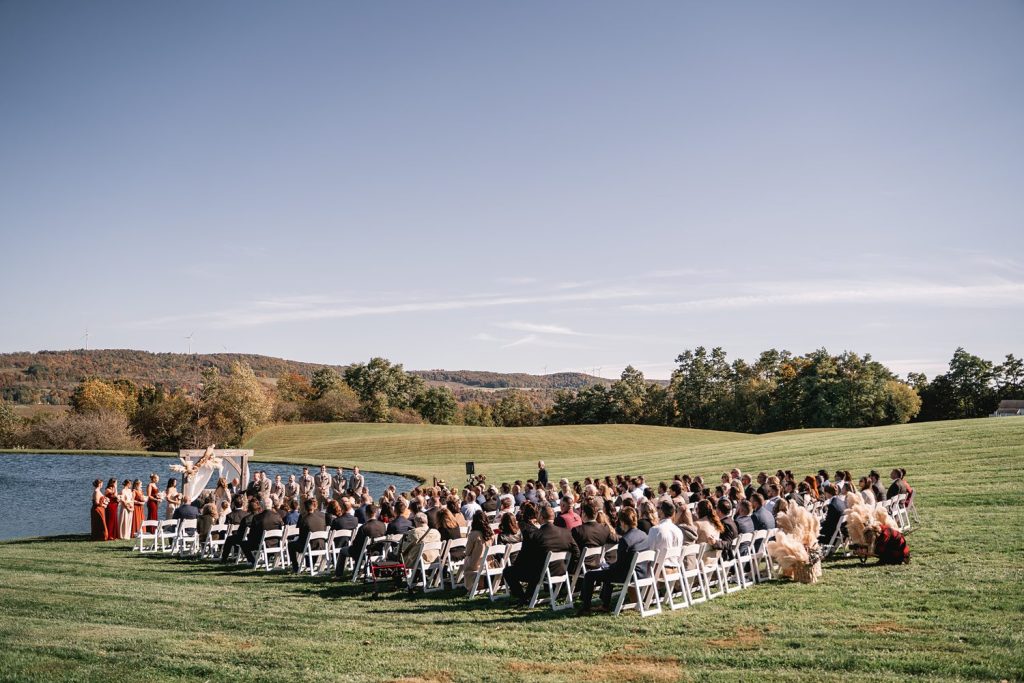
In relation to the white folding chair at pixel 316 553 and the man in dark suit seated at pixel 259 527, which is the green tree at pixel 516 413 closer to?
the man in dark suit seated at pixel 259 527

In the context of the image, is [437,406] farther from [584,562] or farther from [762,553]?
[584,562]

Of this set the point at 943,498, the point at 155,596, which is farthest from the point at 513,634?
the point at 943,498

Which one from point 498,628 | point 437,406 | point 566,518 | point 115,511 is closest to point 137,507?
point 115,511

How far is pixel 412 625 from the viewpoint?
10680 mm

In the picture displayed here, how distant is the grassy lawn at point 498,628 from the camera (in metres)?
8.30

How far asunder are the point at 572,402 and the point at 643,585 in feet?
296

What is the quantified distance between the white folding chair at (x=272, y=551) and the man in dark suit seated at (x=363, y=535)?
1.59 meters

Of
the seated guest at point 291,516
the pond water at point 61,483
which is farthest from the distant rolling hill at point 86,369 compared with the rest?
the seated guest at point 291,516

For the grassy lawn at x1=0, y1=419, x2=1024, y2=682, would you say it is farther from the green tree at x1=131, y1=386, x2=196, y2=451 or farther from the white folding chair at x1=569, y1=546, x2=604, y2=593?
the green tree at x1=131, y1=386, x2=196, y2=451

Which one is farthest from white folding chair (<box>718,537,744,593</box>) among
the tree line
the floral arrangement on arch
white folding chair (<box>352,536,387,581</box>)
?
the tree line

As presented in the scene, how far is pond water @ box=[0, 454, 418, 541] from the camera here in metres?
26.5

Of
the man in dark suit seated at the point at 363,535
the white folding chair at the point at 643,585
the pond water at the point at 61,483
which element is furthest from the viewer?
the pond water at the point at 61,483

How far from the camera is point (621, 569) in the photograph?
1102cm

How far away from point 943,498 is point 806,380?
62.9 m
